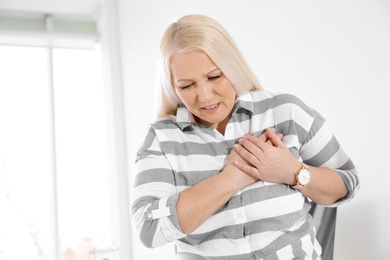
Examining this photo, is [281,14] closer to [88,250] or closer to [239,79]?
[239,79]

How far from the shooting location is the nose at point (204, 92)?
1.24m

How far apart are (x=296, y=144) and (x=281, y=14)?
4.15 feet

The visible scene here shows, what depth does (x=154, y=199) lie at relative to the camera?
123 cm

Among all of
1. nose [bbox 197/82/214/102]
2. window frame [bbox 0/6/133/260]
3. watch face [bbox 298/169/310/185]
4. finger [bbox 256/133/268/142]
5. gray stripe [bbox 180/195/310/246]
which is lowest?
gray stripe [bbox 180/195/310/246]

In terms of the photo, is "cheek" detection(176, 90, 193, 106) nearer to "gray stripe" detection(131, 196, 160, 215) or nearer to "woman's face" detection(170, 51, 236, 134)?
"woman's face" detection(170, 51, 236, 134)

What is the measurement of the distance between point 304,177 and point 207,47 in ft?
1.12

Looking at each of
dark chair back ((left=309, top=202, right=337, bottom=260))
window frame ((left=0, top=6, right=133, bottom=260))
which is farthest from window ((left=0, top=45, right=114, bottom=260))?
dark chair back ((left=309, top=202, right=337, bottom=260))

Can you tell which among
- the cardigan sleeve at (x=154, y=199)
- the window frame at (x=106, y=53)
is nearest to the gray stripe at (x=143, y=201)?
the cardigan sleeve at (x=154, y=199)

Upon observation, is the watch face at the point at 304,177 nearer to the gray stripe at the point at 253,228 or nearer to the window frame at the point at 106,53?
the gray stripe at the point at 253,228

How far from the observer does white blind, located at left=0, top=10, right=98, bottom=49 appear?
4324 mm

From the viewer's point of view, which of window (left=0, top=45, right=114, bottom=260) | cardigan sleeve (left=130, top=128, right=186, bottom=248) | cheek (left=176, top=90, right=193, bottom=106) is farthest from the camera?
window (left=0, top=45, right=114, bottom=260)

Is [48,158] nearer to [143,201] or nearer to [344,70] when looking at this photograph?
[344,70]

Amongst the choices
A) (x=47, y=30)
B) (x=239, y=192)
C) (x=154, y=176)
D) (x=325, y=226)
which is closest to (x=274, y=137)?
(x=239, y=192)

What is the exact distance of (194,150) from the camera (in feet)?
4.24
